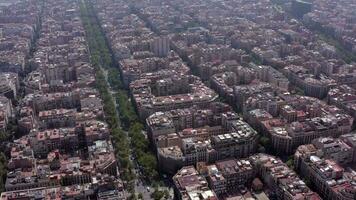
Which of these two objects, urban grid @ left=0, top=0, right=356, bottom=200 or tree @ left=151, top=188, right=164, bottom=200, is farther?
urban grid @ left=0, top=0, right=356, bottom=200

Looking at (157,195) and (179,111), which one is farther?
(179,111)

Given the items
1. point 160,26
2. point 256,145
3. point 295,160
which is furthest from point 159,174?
point 160,26

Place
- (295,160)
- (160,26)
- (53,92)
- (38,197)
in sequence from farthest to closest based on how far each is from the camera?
(160,26) < (53,92) < (295,160) < (38,197)

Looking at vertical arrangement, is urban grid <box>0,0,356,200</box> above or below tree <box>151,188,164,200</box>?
above

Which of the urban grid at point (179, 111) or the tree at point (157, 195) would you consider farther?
the urban grid at point (179, 111)

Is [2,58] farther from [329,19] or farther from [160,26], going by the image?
[329,19]

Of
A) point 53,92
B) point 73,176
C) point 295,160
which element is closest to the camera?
point 73,176

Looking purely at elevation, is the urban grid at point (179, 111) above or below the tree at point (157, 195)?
above

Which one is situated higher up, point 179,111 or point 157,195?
point 179,111

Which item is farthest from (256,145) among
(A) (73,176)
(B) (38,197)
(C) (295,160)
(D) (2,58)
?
(D) (2,58)

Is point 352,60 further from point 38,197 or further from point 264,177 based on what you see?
point 38,197

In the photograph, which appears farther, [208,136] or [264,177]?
[208,136]
